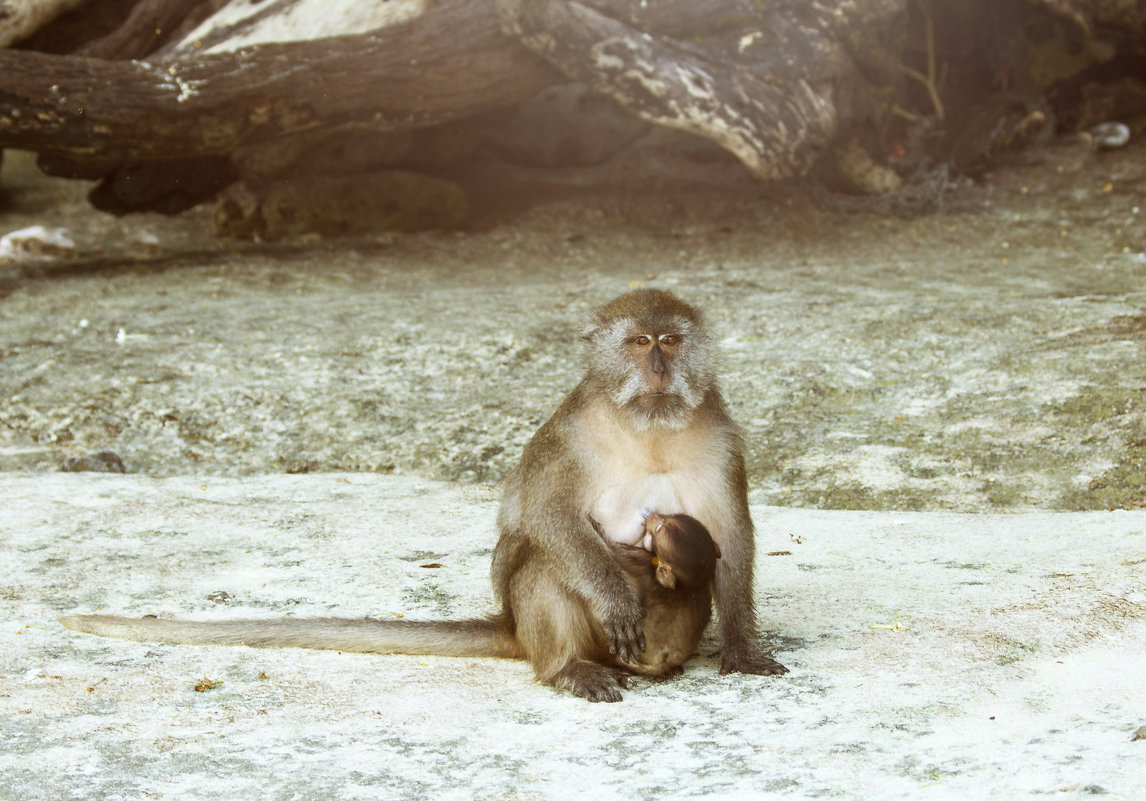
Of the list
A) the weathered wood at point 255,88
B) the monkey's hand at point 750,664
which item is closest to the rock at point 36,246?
the weathered wood at point 255,88

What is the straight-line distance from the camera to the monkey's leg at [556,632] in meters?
2.88

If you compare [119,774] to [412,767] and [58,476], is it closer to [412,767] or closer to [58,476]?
[412,767]

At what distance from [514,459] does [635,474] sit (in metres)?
2.17

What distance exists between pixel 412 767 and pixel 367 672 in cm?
66

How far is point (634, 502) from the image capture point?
2.96m

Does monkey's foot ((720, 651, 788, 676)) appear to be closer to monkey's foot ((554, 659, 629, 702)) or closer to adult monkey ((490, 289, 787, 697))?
adult monkey ((490, 289, 787, 697))

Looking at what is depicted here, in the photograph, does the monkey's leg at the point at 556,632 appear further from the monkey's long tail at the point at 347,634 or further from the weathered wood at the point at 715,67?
the weathered wood at the point at 715,67

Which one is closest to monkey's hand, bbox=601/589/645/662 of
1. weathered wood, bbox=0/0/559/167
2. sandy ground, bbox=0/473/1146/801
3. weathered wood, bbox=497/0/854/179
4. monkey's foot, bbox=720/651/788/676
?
sandy ground, bbox=0/473/1146/801

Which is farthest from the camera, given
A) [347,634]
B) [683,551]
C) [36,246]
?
[36,246]

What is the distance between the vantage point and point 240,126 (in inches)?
314

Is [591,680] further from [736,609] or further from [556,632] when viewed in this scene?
[736,609]

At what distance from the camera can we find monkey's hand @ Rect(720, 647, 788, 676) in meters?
2.85

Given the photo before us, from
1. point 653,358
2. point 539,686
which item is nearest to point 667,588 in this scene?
point 539,686

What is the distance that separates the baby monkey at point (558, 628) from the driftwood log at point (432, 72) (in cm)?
536
